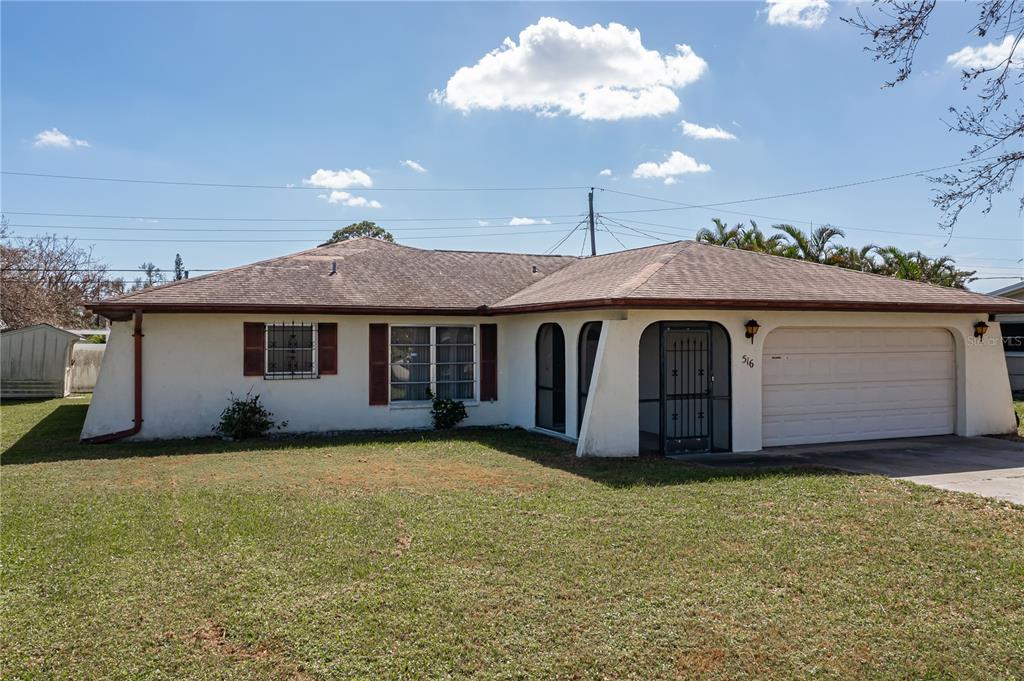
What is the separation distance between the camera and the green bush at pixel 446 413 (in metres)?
13.5

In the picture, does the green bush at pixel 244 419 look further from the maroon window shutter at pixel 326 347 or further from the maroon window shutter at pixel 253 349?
the maroon window shutter at pixel 326 347

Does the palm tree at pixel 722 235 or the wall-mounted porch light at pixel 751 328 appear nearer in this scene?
the wall-mounted porch light at pixel 751 328

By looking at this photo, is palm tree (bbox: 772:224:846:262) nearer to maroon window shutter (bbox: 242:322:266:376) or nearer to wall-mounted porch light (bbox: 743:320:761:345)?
wall-mounted porch light (bbox: 743:320:761:345)

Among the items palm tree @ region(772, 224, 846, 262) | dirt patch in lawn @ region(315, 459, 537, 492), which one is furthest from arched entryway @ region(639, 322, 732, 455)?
palm tree @ region(772, 224, 846, 262)

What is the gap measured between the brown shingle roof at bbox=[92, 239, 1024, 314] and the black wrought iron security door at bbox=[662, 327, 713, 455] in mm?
1164

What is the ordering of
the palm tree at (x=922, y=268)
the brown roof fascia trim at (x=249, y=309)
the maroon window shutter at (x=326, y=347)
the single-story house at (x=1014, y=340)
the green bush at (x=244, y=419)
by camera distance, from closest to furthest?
the brown roof fascia trim at (x=249, y=309)
the green bush at (x=244, y=419)
the maroon window shutter at (x=326, y=347)
the single-story house at (x=1014, y=340)
the palm tree at (x=922, y=268)

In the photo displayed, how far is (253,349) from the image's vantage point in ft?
41.3

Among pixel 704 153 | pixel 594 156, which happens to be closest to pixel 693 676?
pixel 704 153

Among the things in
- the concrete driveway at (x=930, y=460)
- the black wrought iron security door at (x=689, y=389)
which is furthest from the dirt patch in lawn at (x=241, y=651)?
the black wrought iron security door at (x=689, y=389)

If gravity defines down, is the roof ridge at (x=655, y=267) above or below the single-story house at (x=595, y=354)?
above

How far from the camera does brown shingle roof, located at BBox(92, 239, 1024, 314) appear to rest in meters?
10.9

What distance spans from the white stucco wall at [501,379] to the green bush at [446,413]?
0.85ft

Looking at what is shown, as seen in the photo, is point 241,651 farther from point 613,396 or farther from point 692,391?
point 692,391

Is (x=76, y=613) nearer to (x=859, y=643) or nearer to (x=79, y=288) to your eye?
(x=859, y=643)
